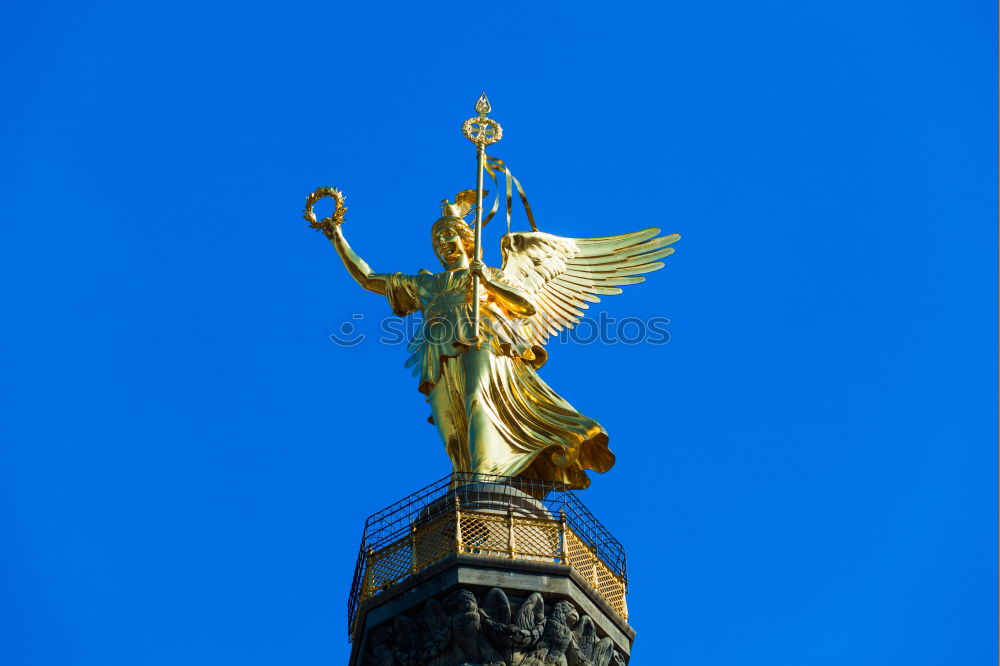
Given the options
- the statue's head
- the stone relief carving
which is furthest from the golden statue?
the stone relief carving

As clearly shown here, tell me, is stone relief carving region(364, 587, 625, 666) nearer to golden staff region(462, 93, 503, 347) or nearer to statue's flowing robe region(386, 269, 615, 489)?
statue's flowing robe region(386, 269, 615, 489)

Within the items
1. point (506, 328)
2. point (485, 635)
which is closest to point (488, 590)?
point (485, 635)

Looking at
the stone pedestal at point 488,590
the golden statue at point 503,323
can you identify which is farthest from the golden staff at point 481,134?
the stone pedestal at point 488,590

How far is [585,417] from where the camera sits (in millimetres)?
29891

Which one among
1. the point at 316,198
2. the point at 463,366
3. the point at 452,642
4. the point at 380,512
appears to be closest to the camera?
the point at 452,642

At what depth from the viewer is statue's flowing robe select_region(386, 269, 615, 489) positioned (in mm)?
29453

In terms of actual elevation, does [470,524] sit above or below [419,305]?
below

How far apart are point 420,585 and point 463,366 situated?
174 inches

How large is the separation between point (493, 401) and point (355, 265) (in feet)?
12.9

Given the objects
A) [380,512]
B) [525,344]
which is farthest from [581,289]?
[380,512]

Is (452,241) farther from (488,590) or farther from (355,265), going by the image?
(488,590)

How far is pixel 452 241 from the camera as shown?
32.0m

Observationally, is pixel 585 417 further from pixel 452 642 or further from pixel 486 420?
pixel 452 642

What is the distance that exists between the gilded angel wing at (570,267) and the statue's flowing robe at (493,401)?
→ 1.51m
